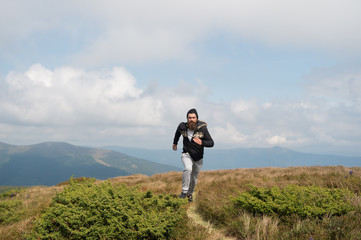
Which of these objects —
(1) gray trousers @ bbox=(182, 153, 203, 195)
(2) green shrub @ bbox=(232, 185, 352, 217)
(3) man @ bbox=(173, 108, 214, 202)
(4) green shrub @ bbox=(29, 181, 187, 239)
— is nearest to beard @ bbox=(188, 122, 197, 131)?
(3) man @ bbox=(173, 108, 214, 202)

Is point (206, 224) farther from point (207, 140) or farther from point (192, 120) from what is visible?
point (192, 120)

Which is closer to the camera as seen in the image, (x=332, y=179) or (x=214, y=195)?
(x=214, y=195)

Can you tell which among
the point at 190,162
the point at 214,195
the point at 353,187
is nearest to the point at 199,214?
the point at 214,195

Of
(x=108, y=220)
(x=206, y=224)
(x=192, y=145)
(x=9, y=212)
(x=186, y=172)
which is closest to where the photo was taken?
(x=108, y=220)

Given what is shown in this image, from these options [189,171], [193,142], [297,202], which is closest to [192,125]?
[193,142]

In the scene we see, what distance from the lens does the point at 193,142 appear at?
719cm

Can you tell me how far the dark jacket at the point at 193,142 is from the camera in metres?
7.09

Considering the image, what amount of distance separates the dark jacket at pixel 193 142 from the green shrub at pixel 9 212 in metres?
5.96

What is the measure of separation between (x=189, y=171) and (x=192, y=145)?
0.80 m

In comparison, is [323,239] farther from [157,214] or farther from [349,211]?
[157,214]

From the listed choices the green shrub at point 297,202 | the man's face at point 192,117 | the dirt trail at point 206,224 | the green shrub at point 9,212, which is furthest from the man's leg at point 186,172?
the green shrub at point 9,212

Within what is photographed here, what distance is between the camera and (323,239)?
388 cm

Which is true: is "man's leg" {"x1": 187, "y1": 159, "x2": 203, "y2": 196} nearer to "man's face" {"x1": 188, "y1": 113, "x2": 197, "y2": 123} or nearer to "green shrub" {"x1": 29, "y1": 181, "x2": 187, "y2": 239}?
"man's face" {"x1": 188, "y1": 113, "x2": 197, "y2": 123}

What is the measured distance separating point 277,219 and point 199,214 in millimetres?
2200
